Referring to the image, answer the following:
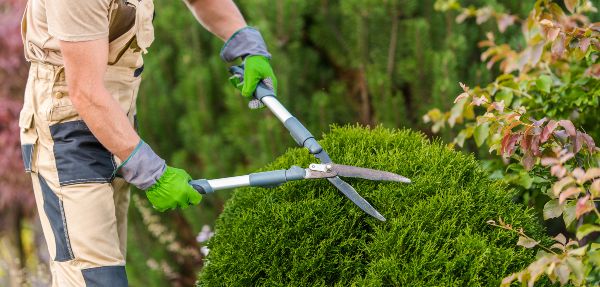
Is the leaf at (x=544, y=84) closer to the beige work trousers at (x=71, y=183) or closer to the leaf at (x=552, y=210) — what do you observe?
the leaf at (x=552, y=210)

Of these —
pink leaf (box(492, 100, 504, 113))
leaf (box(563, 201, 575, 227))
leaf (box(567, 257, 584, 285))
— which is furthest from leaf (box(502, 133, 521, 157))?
leaf (box(567, 257, 584, 285))

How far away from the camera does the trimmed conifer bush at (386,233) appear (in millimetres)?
2008

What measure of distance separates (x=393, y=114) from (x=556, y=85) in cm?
91

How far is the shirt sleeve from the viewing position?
6.72 ft

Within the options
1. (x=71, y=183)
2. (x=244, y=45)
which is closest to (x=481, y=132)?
(x=244, y=45)

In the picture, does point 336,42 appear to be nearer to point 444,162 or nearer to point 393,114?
point 393,114

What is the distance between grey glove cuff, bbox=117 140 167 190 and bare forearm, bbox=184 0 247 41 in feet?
2.66

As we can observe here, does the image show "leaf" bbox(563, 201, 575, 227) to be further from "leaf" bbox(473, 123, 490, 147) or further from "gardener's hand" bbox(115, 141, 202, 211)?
"gardener's hand" bbox(115, 141, 202, 211)

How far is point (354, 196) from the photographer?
212 cm

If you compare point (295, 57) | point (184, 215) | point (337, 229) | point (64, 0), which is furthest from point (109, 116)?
point (184, 215)

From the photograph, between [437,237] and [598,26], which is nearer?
[437,237]

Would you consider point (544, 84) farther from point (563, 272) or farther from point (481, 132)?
point (563, 272)

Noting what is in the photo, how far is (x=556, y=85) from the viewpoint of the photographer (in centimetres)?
291

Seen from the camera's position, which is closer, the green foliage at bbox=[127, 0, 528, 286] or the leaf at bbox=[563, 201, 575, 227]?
the leaf at bbox=[563, 201, 575, 227]
